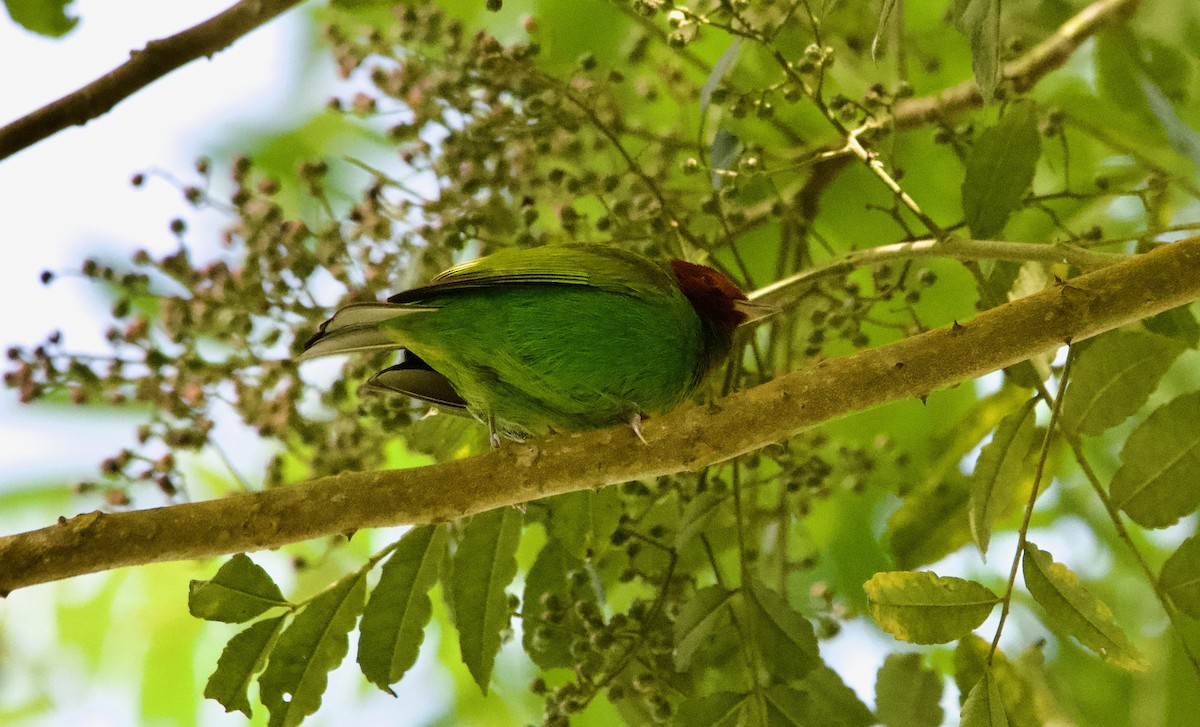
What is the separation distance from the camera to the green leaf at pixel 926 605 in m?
1.94

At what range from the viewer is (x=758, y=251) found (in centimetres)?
346

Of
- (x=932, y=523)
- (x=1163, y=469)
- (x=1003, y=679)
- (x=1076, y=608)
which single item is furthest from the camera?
(x=932, y=523)

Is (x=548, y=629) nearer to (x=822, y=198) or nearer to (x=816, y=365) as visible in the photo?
(x=816, y=365)

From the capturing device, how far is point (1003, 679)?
2.32 metres

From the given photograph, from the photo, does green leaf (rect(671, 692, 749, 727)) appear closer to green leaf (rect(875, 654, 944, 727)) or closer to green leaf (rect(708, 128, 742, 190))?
green leaf (rect(875, 654, 944, 727))

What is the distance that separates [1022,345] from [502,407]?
1224 millimetres

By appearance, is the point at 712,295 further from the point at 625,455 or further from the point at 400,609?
the point at 400,609

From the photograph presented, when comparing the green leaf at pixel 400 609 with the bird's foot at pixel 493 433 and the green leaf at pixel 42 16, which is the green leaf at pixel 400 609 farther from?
the green leaf at pixel 42 16

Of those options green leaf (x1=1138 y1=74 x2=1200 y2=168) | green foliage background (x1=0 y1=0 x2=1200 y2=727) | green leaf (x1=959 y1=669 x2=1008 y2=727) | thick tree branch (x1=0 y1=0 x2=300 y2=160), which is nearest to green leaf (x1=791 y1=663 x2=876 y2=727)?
green foliage background (x1=0 y1=0 x2=1200 y2=727)

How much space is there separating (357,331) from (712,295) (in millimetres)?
894

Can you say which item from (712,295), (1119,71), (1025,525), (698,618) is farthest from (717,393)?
(1119,71)

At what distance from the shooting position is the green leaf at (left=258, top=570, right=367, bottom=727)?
7.29ft

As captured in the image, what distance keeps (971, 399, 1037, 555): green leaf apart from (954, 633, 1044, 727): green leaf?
0.29 m

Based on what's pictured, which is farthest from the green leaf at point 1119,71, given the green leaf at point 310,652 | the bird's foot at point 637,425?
the green leaf at point 310,652
